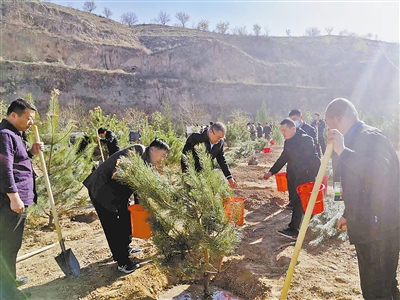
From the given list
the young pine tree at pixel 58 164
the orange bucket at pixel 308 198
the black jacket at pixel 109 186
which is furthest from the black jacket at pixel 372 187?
the young pine tree at pixel 58 164

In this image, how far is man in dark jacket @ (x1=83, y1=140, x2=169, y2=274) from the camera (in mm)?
2848

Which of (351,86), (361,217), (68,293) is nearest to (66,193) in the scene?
(68,293)

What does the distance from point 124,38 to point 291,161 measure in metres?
44.8

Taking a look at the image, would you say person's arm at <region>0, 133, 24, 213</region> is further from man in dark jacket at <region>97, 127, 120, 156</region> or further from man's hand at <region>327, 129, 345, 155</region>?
man in dark jacket at <region>97, 127, 120, 156</region>

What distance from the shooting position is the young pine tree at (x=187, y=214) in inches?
91.4

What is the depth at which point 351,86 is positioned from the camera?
47.1 metres

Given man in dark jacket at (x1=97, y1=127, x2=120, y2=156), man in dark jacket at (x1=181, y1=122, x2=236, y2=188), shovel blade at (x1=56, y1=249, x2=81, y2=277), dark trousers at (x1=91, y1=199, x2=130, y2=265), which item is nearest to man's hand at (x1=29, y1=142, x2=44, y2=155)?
dark trousers at (x1=91, y1=199, x2=130, y2=265)

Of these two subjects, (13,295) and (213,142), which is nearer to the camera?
(13,295)

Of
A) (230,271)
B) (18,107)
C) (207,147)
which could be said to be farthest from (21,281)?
(207,147)

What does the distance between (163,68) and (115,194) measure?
3831cm

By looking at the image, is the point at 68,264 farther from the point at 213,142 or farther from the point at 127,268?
the point at 213,142

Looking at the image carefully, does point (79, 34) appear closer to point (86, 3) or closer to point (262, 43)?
point (86, 3)

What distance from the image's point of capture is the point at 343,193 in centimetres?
202

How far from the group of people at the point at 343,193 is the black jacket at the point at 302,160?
2.59 feet
